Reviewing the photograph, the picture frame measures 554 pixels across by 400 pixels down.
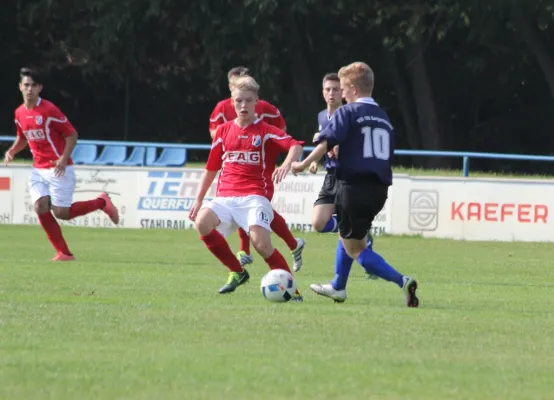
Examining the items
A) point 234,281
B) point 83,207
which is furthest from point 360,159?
point 83,207

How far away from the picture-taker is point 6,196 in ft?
74.3

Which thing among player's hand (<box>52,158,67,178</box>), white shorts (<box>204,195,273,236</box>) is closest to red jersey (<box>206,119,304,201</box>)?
white shorts (<box>204,195,273,236</box>)

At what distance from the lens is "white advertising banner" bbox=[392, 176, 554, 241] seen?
20.5m

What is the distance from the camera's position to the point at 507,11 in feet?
108

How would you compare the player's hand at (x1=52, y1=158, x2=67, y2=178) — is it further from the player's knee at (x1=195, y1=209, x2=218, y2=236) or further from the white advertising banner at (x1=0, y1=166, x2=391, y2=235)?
the white advertising banner at (x1=0, y1=166, x2=391, y2=235)

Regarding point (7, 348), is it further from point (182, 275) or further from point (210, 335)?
point (182, 275)

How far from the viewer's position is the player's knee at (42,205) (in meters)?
15.0

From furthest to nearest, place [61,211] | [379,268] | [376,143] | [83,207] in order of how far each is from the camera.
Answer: [83,207] < [61,211] < [379,268] < [376,143]

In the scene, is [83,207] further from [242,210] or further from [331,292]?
[331,292]

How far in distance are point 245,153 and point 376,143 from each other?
135 cm

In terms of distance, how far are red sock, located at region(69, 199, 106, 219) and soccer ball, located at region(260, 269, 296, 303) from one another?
5844 mm

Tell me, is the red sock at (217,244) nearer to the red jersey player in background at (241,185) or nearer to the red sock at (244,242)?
the red jersey player in background at (241,185)

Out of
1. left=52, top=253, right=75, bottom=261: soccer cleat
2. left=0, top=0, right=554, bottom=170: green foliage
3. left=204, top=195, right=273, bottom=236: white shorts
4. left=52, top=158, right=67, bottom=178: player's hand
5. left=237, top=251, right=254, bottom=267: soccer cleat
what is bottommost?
left=52, top=253, right=75, bottom=261: soccer cleat

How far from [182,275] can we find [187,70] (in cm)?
2582
